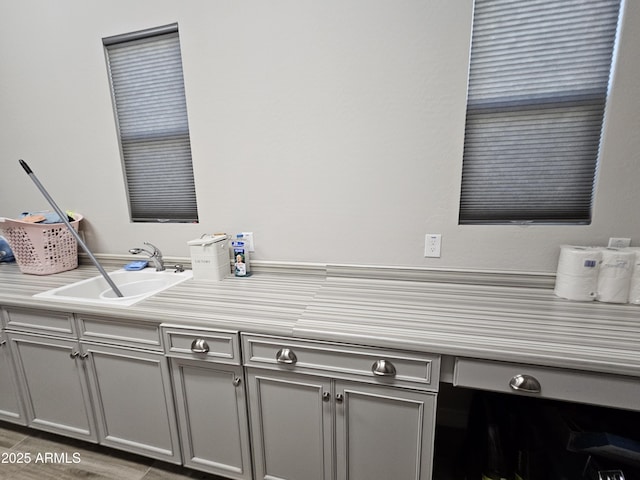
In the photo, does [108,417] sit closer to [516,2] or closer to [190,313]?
[190,313]

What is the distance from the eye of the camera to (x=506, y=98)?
1.31 meters

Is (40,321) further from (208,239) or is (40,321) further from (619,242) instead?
(619,242)

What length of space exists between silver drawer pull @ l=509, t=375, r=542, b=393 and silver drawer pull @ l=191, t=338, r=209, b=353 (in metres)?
1.10

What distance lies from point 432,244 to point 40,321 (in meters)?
1.97

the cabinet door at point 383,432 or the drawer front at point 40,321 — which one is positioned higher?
the drawer front at point 40,321

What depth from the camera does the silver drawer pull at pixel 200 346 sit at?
120 cm

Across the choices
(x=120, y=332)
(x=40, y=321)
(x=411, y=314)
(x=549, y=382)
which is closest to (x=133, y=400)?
(x=120, y=332)

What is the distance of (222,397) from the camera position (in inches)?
Result: 49.6

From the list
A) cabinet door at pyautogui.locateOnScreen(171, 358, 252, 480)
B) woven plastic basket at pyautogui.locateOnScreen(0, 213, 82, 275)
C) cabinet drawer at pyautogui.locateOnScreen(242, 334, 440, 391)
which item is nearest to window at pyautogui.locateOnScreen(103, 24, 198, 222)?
woven plastic basket at pyautogui.locateOnScreen(0, 213, 82, 275)

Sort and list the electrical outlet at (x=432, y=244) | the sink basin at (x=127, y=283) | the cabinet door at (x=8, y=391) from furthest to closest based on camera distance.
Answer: the sink basin at (x=127, y=283) < the cabinet door at (x=8, y=391) < the electrical outlet at (x=432, y=244)

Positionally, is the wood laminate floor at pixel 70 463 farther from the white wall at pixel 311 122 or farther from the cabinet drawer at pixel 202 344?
the white wall at pixel 311 122

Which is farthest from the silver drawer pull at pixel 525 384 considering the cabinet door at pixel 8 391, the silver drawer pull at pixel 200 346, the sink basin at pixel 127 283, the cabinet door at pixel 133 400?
the cabinet door at pixel 8 391

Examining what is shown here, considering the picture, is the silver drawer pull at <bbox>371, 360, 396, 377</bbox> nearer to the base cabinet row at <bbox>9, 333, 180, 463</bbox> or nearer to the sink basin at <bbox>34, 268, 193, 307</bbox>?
the base cabinet row at <bbox>9, 333, 180, 463</bbox>

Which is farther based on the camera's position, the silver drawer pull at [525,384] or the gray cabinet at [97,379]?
the gray cabinet at [97,379]
